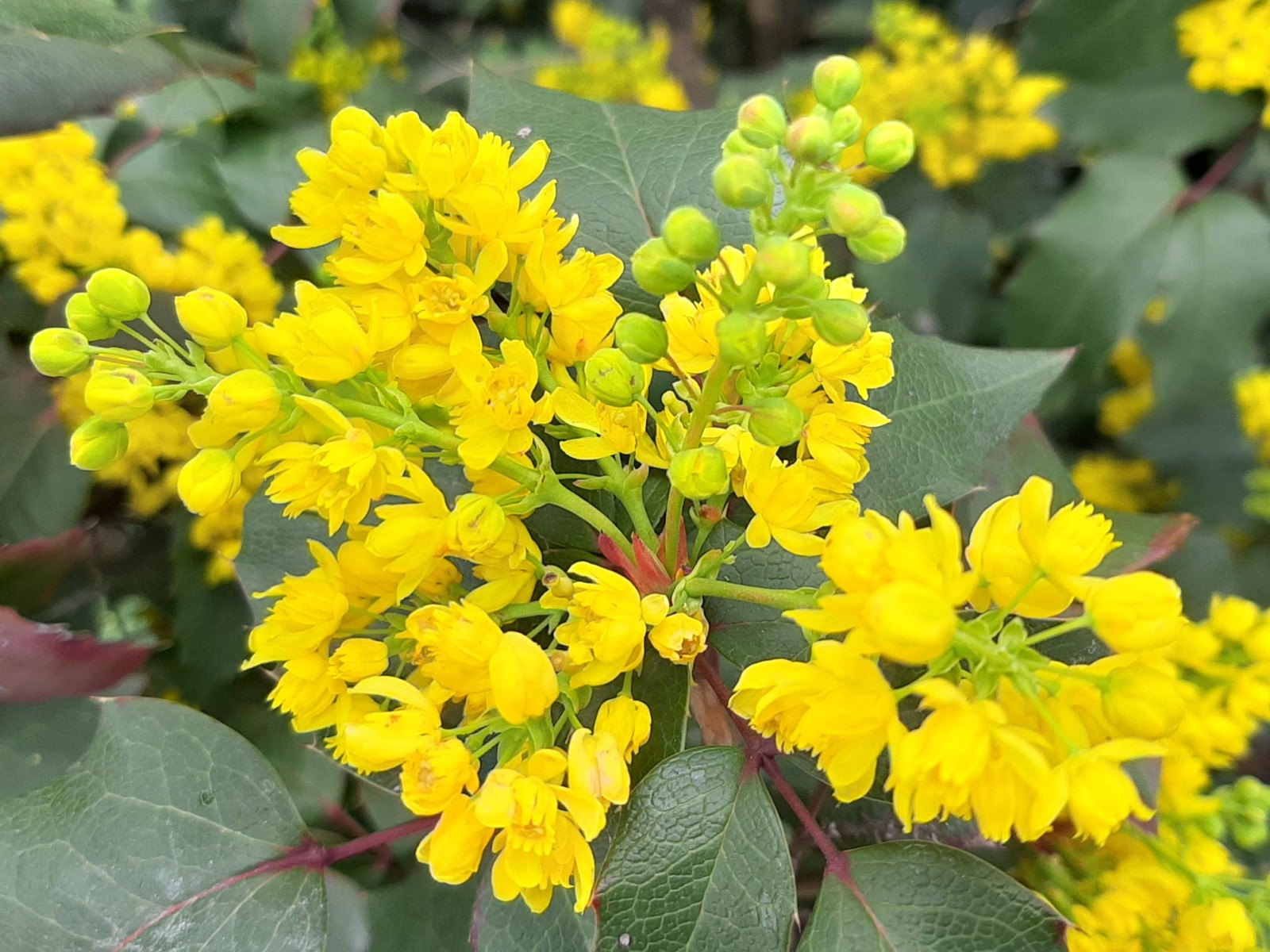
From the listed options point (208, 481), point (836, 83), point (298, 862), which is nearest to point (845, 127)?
point (836, 83)

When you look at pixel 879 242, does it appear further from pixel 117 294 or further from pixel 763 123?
pixel 117 294

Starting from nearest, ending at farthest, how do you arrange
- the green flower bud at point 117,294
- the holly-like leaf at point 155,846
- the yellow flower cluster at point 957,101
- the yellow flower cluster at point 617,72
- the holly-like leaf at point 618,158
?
the green flower bud at point 117,294
the holly-like leaf at point 155,846
the holly-like leaf at point 618,158
the yellow flower cluster at point 957,101
the yellow flower cluster at point 617,72

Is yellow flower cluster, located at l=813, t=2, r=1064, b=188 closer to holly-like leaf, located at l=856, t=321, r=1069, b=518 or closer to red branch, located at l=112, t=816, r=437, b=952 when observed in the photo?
holly-like leaf, located at l=856, t=321, r=1069, b=518

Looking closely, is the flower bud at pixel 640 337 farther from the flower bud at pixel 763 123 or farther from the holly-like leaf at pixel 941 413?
the holly-like leaf at pixel 941 413

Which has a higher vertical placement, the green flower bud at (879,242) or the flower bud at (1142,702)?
the green flower bud at (879,242)

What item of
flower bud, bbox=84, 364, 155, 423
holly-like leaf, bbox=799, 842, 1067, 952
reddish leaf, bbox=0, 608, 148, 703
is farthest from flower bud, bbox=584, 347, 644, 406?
reddish leaf, bbox=0, 608, 148, 703

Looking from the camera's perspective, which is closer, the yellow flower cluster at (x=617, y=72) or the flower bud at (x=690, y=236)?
the flower bud at (x=690, y=236)

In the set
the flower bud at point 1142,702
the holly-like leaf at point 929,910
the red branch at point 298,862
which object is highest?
the flower bud at point 1142,702

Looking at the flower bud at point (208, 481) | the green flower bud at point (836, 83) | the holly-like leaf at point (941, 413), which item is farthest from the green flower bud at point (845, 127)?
the flower bud at point (208, 481)
